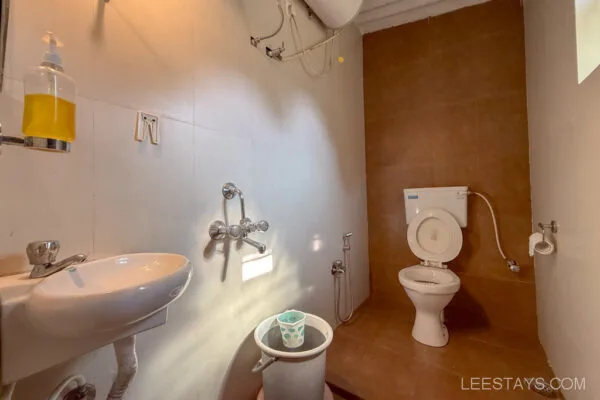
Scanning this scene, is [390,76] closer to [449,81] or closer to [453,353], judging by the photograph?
[449,81]

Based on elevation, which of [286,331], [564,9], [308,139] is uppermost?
[564,9]

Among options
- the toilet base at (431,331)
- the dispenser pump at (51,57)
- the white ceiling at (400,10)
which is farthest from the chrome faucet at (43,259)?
the white ceiling at (400,10)

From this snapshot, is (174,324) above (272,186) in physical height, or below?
below

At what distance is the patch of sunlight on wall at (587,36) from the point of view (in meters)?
0.95

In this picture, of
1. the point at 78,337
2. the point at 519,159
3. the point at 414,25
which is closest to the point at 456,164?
the point at 519,159

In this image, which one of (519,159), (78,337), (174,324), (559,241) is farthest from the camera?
(519,159)

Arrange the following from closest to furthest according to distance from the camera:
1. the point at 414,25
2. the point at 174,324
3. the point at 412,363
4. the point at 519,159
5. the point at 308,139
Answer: the point at 174,324 < the point at 412,363 < the point at 308,139 < the point at 519,159 < the point at 414,25

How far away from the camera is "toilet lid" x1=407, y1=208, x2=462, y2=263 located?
1851mm

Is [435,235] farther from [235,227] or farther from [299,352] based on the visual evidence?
[235,227]

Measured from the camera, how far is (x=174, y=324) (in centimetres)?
89

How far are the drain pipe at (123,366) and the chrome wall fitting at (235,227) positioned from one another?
44 centimetres

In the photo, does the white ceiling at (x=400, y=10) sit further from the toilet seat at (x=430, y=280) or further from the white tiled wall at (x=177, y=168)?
the toilet seat at (x=430, y=280)

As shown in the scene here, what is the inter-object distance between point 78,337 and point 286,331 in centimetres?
88

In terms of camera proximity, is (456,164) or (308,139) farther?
(456,164)
